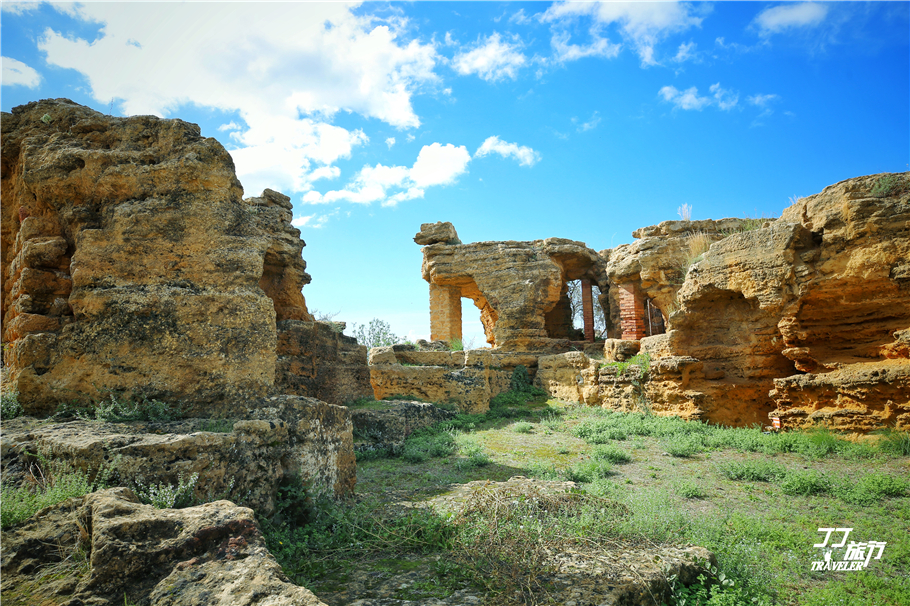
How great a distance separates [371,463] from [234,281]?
4.13 metres

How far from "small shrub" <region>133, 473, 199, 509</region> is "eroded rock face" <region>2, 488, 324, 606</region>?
25cm

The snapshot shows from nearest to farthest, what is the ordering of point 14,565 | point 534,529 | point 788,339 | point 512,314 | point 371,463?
point 14,565 → point 534,529 → point 371,463 → point 788,339 → point 512,314

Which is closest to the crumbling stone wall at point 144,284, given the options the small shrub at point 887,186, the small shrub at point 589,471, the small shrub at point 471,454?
the small shrub at point 471,454

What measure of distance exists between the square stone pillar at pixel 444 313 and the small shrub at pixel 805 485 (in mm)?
13048

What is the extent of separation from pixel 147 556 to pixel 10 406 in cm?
248

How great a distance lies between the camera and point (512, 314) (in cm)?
1584

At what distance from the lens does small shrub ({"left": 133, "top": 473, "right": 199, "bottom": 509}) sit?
2810 mm

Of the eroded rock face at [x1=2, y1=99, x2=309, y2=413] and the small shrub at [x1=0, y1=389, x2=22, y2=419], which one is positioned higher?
the eroded rock face at [x1=2, y1=99, x2=309, y2=413]

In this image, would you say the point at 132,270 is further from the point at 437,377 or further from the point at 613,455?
the point at 437,377

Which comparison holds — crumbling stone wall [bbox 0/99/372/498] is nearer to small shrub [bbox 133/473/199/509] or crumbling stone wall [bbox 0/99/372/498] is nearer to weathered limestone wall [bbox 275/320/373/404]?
small shrub [bbox 133/473/199/509]

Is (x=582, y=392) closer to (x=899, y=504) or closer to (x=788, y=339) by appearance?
(x=788, y=339)

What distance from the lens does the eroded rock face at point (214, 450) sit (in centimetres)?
298

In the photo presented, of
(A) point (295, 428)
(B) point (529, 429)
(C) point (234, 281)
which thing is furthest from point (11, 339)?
(B) point (529, 429)

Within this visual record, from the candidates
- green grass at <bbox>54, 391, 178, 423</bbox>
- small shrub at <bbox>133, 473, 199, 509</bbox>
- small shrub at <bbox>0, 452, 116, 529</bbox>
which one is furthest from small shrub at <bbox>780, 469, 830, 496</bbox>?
small shrub at <bbox>0, 452, 116, 529</bbox>
